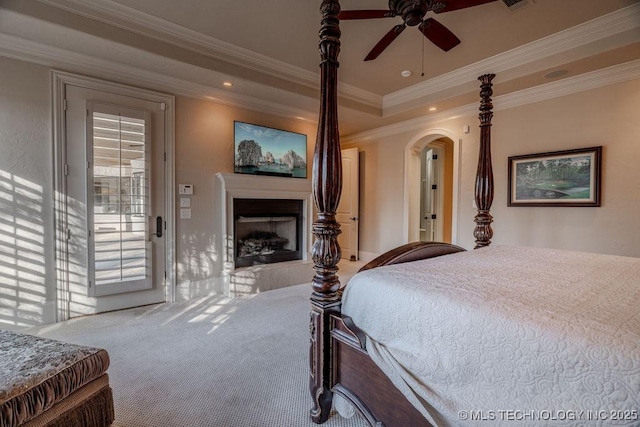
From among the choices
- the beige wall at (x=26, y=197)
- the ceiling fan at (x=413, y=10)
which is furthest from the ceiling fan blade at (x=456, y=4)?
the beige wall at (x=26, y=197)

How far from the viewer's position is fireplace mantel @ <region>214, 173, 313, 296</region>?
3805 millimetres

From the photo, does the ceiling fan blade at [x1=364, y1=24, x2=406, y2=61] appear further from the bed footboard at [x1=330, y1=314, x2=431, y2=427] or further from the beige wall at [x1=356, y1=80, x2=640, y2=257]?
the beige wall at [x1=356, y1=80, x2=640, y2=257]

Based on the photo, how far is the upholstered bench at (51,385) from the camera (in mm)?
1074

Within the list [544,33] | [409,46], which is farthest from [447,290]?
[544,33]

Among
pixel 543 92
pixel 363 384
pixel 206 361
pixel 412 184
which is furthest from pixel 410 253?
pixel 412 184

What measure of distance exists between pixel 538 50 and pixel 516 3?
2.97 ft

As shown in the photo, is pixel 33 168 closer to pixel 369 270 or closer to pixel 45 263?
pixel 45 263

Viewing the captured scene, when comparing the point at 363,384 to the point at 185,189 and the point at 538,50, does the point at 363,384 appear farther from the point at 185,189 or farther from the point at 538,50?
the point at 538,50

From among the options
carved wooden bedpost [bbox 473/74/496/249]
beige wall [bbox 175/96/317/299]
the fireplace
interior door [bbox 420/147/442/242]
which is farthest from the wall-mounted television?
interior door [bbox 420/147/442/242]

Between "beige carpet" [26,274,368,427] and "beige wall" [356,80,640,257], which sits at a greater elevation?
"beige wall" [356,80,640,257]

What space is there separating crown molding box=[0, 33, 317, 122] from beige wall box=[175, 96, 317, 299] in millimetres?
127

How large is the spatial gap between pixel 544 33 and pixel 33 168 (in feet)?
16.7

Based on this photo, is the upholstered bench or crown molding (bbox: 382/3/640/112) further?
crown molding (bbox: 382/3/640/112)

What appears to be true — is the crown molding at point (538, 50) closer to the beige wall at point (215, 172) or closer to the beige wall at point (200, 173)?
the beige wall at point (215, 172)
